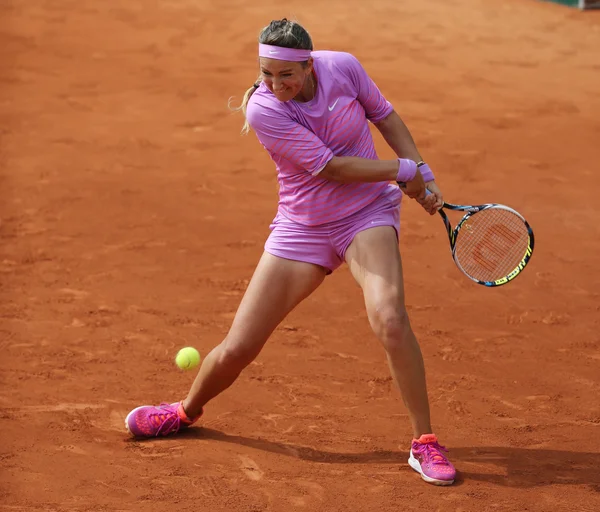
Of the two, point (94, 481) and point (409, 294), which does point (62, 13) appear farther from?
point (94, 481)

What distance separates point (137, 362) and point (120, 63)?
25.2ft

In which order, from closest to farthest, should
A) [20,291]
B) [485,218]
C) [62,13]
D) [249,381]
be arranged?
[485,218]
[249,381]
[20,291]
[62,13]

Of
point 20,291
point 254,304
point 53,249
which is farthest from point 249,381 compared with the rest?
point 53,249

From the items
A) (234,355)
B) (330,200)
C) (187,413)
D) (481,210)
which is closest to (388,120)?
(330,200)

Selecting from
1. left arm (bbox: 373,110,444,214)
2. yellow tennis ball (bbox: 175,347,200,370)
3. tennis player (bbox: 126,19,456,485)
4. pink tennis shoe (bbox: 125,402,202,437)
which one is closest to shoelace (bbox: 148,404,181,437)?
pink tennis shoe (bbox: 125,402,202,437)

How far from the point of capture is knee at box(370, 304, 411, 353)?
14.5 ft

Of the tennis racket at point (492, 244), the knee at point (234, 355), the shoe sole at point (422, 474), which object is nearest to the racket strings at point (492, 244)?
the tennis racket at point (492, 244)

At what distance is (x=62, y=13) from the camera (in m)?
15.3

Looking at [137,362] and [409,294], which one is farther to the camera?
[409,294]

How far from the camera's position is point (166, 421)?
16.5ft

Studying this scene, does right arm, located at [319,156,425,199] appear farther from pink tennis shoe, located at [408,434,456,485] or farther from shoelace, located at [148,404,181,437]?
shoelace, located at [148,404,181,437]

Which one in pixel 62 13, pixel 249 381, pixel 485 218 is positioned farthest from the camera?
pixel 62 13

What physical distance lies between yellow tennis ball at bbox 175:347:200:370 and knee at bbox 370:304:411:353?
1.49 metres

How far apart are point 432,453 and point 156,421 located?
1.36 metres
